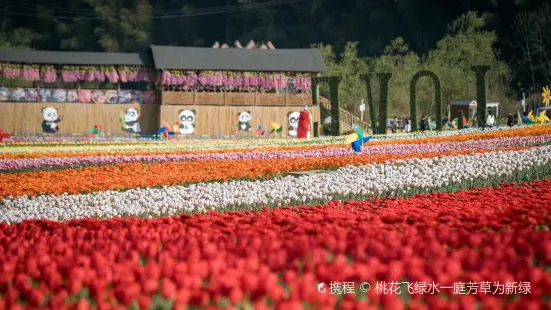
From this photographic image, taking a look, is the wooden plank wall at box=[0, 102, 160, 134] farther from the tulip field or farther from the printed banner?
the tulip field

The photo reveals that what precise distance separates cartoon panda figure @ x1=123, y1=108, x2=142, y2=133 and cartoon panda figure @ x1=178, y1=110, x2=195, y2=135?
2.74 metres

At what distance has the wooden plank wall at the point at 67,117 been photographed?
1687 inches

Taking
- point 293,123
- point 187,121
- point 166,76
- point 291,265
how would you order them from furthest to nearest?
1. point 293,123
2. point 166,76
3. point 187,121
4. point 291,265

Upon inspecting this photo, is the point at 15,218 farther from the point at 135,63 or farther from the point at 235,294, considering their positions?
the point at 135,63

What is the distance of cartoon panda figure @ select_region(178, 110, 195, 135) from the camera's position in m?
44.2

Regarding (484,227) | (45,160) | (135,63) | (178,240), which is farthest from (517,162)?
(135,63)

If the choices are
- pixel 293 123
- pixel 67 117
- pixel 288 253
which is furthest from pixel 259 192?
pixel 67 117

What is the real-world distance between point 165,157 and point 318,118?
24083 millimetres

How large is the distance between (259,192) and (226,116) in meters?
33.9

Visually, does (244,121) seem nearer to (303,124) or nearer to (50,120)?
(50,120)

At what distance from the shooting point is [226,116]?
45.2 m

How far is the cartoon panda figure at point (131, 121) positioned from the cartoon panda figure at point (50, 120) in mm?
3826

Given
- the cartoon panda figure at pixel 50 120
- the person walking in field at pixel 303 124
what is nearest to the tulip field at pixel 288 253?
the person walking in field at pixel 303 124

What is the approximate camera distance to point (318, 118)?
149 ft
